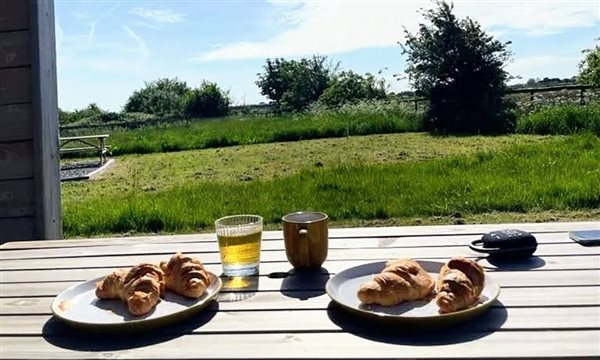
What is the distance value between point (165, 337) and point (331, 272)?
1.27 feet

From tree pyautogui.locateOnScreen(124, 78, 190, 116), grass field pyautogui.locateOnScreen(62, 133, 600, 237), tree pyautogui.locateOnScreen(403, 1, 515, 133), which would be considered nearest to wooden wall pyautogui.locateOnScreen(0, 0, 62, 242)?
grass field pyautogui.locateOnScreen(62, 133, 600, 237)

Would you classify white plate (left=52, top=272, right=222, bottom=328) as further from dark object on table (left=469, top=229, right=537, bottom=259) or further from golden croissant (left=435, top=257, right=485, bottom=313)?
dark object on table (left=469, top=229, right=537, bottom=259)

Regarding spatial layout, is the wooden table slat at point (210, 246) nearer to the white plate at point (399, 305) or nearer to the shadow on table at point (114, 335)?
the white plate at point (399, 305)

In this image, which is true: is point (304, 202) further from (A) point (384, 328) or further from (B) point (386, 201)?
(A) point (384, 328)

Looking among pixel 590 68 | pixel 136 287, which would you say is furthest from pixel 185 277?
pixel 590 68

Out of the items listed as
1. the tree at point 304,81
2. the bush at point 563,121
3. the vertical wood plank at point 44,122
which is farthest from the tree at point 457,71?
the tree at point 304,81

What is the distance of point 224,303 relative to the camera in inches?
38.0

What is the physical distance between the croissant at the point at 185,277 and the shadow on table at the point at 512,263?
0.54 metres

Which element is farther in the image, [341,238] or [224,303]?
[341,238]

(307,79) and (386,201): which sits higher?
(307,79)

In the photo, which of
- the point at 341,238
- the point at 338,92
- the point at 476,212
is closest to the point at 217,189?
the point at 476,212

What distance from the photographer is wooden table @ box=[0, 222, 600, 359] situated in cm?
76

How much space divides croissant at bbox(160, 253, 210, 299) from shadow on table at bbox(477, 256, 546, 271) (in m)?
0.54

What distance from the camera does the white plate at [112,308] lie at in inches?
33.5
